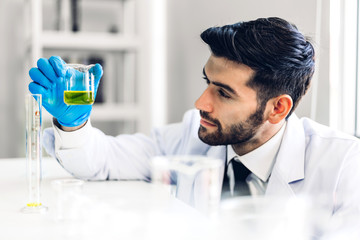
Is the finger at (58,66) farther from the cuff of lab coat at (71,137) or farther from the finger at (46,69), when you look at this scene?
the cuff of lab coat at (71,137)

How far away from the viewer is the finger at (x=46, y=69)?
1267 mm

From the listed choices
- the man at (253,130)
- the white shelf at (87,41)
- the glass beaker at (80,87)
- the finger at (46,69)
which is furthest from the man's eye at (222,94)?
the white shelf at (87,41)

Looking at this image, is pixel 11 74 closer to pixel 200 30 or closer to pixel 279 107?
pixel 200 30

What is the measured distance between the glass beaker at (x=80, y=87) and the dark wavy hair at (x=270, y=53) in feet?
1.36

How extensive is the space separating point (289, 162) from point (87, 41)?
6.38ft

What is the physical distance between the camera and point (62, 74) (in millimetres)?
1275

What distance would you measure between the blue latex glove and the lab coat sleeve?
95 millimetres

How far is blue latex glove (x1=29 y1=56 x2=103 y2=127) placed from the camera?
1.27 meters

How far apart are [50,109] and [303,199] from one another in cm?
79

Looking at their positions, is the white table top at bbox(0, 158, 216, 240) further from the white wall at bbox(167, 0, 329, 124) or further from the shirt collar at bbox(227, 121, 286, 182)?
the white wall at bbox(167, 0, 329, 124)

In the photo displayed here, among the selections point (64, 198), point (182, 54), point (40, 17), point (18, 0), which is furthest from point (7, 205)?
point (18, 0)

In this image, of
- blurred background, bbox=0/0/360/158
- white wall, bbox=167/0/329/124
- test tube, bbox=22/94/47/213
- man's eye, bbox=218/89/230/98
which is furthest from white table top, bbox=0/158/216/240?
blurred background, bbox=0/0/360/158

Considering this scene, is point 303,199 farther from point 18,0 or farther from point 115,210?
point 18,0

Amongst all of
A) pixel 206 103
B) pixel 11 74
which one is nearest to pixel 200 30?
pixel 206 103
